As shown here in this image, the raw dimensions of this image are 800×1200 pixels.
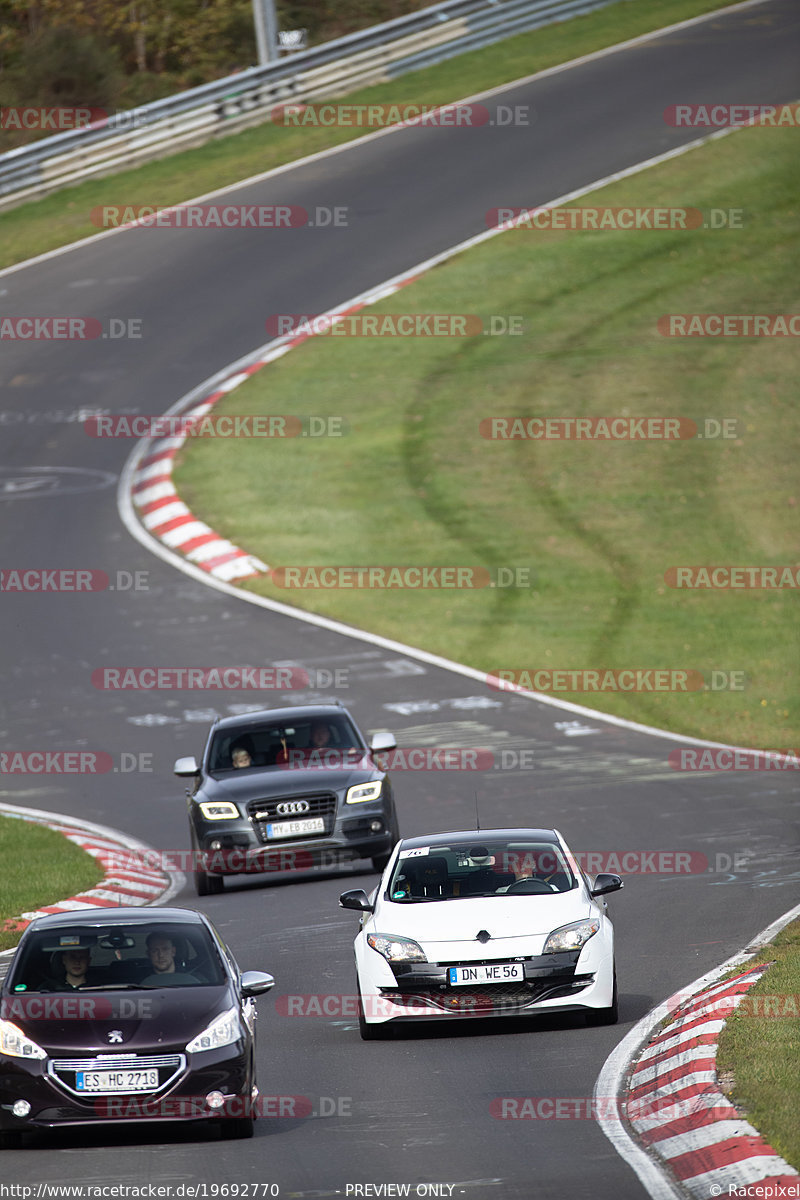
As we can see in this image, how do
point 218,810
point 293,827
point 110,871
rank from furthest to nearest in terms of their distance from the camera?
point 110,871 < point 218,810 < point 293,827

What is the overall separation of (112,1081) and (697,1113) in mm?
2913

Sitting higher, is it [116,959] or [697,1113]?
[116,959]

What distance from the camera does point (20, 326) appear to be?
1500 inches

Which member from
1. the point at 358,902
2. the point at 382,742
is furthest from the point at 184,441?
the point at 358,902

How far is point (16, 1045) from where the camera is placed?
948 cm

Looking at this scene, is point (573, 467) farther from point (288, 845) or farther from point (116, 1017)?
point (116, 1017)

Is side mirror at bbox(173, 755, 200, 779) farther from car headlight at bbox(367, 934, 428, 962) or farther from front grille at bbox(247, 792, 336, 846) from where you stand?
car headlight at bbox(367, 934, 428, 962)

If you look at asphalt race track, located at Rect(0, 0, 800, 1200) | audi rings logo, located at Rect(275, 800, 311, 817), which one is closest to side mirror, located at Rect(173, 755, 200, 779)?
audi rings logo, located at Rect(275, 800, 311, 817)

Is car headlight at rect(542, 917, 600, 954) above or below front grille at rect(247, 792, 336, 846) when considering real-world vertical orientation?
above

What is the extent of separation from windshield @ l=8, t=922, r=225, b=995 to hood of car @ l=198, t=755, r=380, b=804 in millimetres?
7954

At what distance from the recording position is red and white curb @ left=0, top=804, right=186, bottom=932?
57.7ft

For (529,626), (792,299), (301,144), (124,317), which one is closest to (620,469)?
(529,626)

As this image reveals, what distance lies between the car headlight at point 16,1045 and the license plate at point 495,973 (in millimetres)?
3302

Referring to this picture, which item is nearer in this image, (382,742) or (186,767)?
(382,742)
